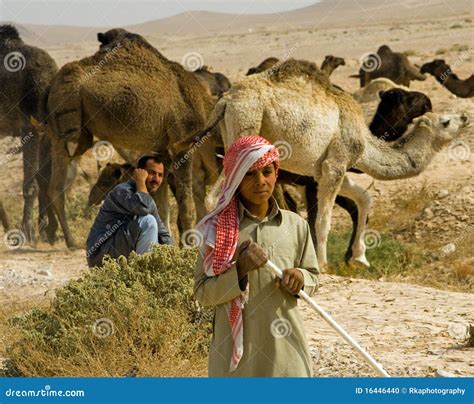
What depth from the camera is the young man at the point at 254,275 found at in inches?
223

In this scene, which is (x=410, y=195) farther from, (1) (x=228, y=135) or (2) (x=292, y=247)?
(2) (x=292, y=247)

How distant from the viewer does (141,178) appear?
9.20 metres

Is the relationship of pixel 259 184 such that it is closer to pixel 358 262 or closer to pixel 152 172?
pixel 152 172

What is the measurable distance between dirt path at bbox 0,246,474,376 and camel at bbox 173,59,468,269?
1241 mm

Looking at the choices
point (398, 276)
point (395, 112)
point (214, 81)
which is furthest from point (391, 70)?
point (398, 276)

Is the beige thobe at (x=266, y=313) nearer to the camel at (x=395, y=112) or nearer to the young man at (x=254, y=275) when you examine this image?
the young man at (x=254, y=275)

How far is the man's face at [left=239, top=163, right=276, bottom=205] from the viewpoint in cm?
570

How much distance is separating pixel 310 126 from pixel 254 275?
24.3 feet

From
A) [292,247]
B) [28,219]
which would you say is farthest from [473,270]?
[292,247]

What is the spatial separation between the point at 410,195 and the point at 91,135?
14.2 ft

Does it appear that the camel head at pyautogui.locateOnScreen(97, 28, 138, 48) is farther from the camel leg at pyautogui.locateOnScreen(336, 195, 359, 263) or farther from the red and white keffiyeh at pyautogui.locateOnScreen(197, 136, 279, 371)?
the red and white keffiyeh at pyautogui.locateOnScreen(197, 136, 279, 371)

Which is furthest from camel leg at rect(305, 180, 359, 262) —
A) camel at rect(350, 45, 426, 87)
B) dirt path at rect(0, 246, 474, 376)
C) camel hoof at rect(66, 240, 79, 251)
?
camel at rect(350, 45, 426, 87)

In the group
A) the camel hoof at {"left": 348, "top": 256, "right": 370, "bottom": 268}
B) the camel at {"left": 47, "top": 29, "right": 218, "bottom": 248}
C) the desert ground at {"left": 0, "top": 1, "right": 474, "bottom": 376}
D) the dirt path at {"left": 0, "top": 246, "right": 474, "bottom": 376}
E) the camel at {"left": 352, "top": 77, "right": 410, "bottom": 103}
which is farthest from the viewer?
the camel at {"left": 352, "top": 77, "right": 410, "bottom": 103}

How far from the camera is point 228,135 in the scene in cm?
1300
